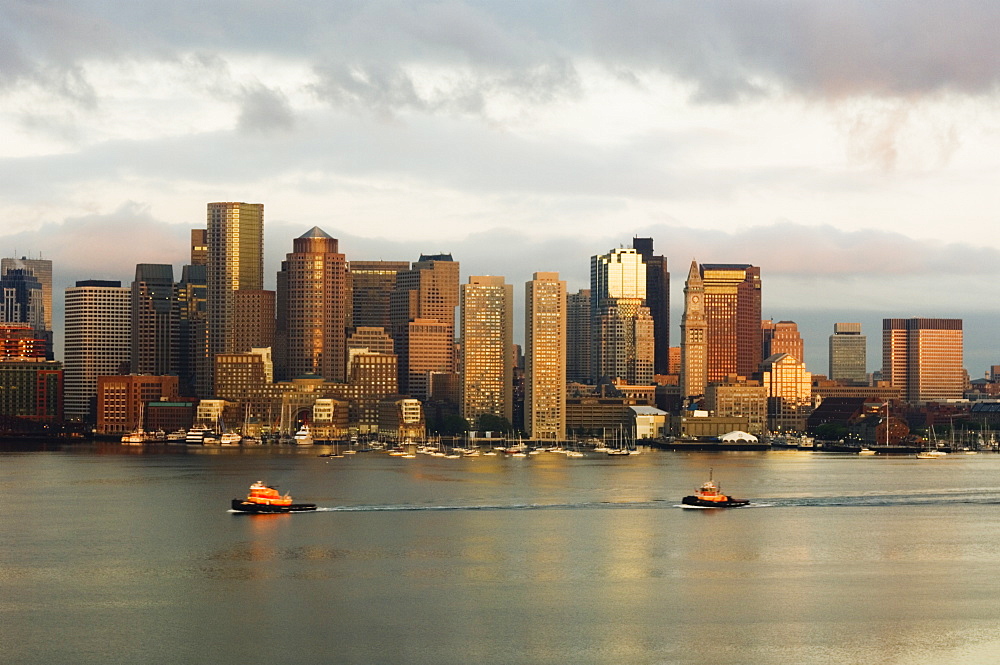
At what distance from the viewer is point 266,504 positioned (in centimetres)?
10356

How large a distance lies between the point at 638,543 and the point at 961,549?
1855cm

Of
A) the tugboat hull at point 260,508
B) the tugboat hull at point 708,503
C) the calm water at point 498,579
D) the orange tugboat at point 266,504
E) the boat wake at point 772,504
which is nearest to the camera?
the calm water at point 498,579

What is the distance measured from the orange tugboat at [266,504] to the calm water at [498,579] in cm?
255

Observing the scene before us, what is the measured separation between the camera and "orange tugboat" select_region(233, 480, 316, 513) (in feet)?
339

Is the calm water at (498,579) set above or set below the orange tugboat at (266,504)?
below

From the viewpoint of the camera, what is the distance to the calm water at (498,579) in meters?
55.6

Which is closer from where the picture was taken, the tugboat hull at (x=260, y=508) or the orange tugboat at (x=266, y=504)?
the tugboat hull at (x=260, y=508)

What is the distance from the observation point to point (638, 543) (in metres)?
85.0

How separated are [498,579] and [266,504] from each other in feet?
121

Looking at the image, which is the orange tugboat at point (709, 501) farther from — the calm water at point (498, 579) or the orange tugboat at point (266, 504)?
the orange tugboat at point (266, 504)

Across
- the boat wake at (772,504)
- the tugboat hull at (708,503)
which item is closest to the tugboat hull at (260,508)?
the boat wake at (772,504)

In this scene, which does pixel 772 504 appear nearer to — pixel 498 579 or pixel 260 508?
pixel 260 508

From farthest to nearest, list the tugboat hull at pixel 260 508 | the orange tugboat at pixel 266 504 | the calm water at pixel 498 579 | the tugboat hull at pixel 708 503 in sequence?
the tugboat hull at pixel 708 503, the orange tugboat at pixel 266 504, the tugboat hull at pixel 260 508, the calm water at pixel 498 579

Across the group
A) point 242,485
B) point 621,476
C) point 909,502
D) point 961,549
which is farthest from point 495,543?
point 621,476
